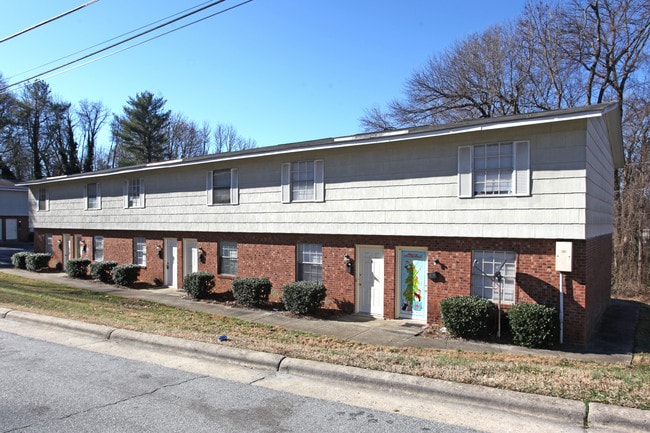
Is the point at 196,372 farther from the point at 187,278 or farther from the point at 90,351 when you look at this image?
the point at 187,278

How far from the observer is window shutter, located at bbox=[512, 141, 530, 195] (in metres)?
10.9

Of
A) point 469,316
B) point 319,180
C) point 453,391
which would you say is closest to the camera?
point 453,391

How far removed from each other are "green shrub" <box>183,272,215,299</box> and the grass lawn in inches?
64.8

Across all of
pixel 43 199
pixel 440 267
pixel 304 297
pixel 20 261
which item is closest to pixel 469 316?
pixel 440 267

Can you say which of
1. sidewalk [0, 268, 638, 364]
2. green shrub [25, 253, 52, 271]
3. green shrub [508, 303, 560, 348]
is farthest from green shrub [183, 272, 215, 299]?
green shrub [25, 253, 52, 271]

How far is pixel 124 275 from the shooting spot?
65.4 ft

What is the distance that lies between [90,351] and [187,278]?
29.9 feet

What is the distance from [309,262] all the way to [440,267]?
4.57 metres

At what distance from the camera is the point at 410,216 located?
12719 millimetres

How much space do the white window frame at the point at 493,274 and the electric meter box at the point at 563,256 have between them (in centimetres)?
120

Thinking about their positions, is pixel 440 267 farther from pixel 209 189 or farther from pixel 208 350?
pixel 209 189

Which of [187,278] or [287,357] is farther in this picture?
[187,278]

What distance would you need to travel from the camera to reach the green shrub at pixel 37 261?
2542 cm

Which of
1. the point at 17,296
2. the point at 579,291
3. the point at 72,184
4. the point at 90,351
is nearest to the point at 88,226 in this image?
the point at 72,184
